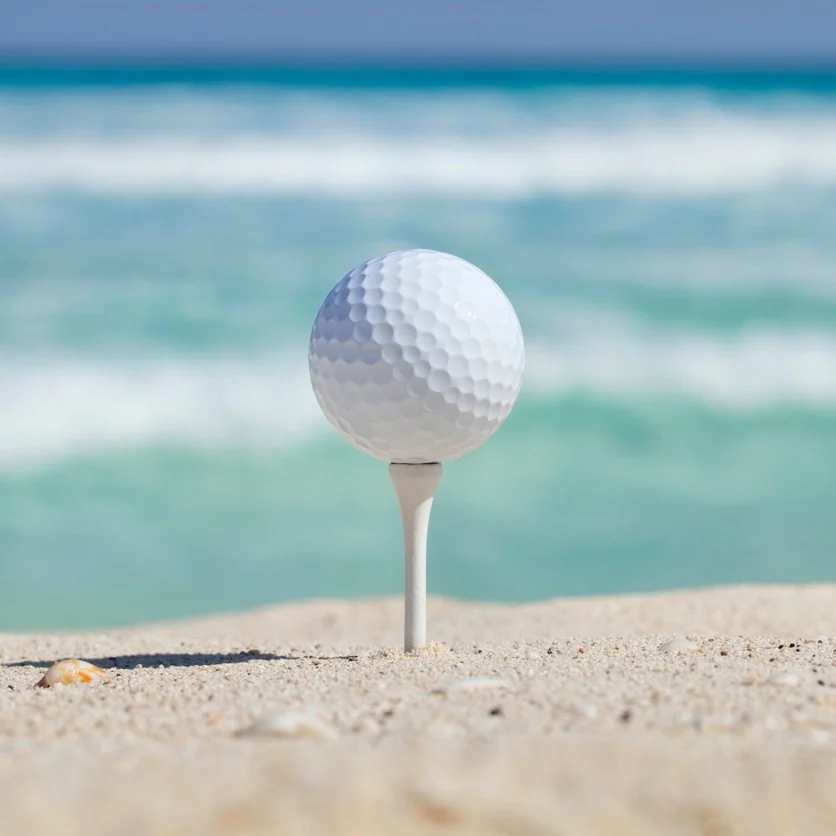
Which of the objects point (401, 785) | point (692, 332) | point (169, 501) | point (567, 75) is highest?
point (567, 75)

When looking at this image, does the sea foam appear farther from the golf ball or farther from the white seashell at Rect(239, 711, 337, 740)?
the white seashell at Rect(239, 711, 337, 740)

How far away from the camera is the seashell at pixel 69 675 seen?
3580 millimetres

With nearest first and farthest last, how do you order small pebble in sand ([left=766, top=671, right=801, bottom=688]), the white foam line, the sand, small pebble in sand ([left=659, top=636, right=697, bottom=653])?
the sand → small pebble in sand ([left=766, top=671, right=801, bottom=688]) → small pebble in sand ([left=659, top=636, right=697, bottom=653]) → the white foam line

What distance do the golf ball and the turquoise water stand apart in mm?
2701

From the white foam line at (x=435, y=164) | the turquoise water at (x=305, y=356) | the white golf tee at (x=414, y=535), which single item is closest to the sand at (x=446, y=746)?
the white golf tee at (x=414, y=535)

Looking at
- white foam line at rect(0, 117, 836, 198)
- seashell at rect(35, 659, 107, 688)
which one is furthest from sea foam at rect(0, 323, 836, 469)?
white foam line at rect(0, 117, 836, 198)

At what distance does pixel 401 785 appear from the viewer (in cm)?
221

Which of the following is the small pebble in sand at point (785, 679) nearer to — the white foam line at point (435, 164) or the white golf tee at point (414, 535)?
the white golf tee at point (414, 535)

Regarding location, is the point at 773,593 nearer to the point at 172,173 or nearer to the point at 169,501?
the point at 169,501

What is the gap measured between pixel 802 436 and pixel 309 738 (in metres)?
6.76

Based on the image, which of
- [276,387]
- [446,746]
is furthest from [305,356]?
[446,746]

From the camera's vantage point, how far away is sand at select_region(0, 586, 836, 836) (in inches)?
84.7

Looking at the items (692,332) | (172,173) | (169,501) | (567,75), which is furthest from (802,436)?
(567,75)

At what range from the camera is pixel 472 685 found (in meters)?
2.93
